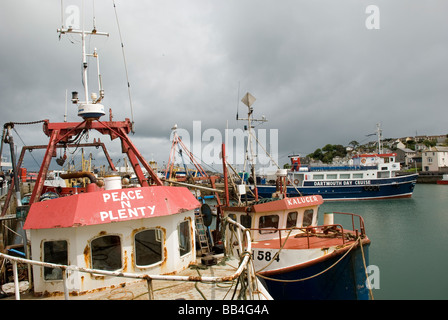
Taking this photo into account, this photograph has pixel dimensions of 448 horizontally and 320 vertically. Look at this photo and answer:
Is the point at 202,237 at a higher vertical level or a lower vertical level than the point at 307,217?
lower

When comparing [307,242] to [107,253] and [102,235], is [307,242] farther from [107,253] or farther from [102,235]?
[102,235]

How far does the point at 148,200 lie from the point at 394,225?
2868cm

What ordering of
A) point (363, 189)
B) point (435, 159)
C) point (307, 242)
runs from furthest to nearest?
point (435, 159) → point (363, 189) → point (307, 242)

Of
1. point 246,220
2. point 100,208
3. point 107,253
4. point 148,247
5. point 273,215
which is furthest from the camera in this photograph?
point 246,220

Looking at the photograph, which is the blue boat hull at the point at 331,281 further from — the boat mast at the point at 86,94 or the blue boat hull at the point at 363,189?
the blue boat hull at the point at 363,189

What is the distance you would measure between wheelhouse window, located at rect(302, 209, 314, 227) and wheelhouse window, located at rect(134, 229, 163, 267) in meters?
7.63

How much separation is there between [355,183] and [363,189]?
144 centimetres

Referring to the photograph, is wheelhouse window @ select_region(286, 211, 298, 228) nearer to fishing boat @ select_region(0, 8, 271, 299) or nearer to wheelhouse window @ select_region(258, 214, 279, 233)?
wheelhouse window @ select_region(258, 214, 279, 233)

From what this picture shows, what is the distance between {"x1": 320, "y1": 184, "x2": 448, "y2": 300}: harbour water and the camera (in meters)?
13.8

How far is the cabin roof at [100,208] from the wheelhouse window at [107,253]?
59 cm

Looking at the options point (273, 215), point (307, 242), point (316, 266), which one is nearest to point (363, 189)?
point (273, 215)

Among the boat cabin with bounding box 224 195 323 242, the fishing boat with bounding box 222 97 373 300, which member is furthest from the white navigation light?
the boat cabin with bounding box 224 195 323 242

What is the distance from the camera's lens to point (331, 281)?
1015 cm
